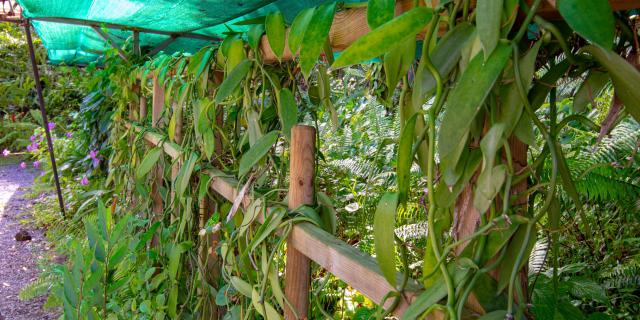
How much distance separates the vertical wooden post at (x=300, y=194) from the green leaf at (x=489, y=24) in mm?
452

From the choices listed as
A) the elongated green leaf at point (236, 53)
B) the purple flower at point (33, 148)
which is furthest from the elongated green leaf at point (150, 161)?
the purple flower at point (33, 148)

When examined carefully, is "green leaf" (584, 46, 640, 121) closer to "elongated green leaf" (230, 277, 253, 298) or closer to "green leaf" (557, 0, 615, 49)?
"green leaf" (557, 0, 615, 49)

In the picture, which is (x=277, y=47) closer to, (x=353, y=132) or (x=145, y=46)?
(x=353, y=132)

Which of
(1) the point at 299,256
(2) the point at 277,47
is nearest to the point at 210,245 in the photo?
(1) the point at 299,256

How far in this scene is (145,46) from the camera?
335 cm

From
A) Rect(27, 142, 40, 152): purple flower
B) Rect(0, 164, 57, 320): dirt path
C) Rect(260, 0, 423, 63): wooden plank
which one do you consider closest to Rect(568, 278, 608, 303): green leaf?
Rect(260, 0, 423, 63): wooden plank

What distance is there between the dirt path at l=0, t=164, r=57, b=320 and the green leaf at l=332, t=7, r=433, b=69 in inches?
91.6

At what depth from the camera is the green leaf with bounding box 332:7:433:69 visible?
470mm

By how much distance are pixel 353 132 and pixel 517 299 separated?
2540 millimetres

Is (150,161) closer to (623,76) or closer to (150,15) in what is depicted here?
(150,15)

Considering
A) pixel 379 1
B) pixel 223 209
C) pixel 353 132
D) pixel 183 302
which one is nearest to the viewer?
pixel 379 1

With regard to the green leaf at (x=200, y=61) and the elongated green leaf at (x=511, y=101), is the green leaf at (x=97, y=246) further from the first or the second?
the elongated green leaf at (x=511, y=101)

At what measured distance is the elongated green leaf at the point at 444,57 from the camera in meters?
0.46

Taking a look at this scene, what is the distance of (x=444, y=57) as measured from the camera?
0.47 meters
